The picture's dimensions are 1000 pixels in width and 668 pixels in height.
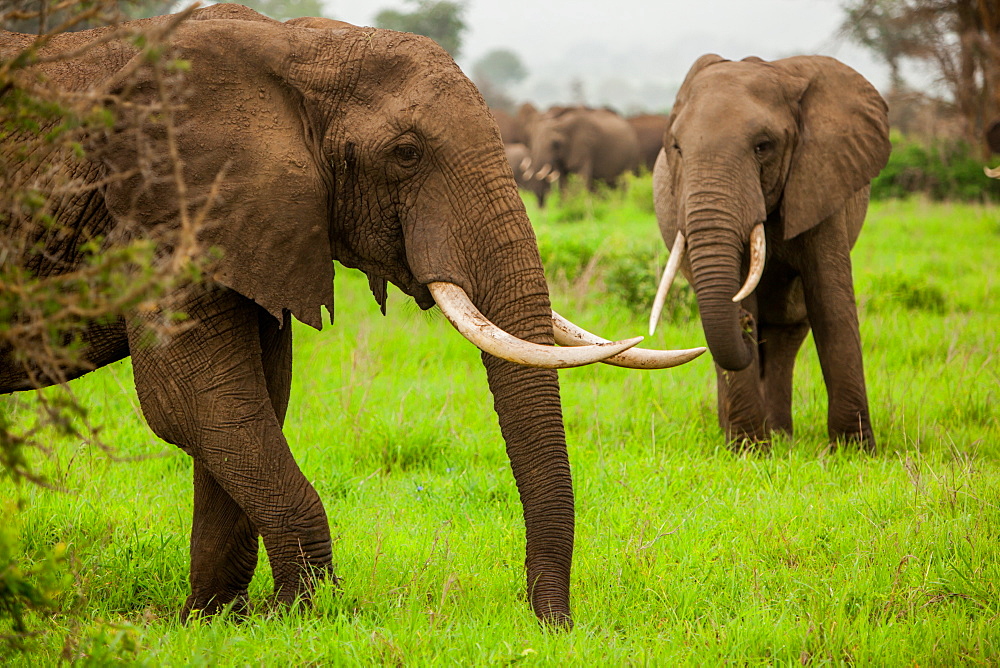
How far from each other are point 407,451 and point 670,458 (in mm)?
1409

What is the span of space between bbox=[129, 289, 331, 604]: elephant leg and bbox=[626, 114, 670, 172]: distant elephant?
926 inches

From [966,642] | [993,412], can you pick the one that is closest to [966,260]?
[993,412]

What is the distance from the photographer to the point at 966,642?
3400 millimetres

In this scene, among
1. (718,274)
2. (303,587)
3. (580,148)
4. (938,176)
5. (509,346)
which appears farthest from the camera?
(580,148)

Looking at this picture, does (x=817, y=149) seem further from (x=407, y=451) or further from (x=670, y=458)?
(x=407, y=451)

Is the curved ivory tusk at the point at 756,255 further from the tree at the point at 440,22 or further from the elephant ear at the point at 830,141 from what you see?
the tree at the point at 440,22

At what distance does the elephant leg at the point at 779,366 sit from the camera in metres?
6.30

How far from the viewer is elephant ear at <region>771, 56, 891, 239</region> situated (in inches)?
228

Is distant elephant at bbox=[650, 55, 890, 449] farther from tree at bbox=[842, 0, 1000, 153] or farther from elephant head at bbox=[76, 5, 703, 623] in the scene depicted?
tree at bbox=[842, 0, 1000, 153]

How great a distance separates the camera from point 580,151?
2420cm

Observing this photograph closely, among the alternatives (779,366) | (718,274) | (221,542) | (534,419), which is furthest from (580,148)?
(534,419)

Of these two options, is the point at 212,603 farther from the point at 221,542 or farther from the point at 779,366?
the point at 779,366

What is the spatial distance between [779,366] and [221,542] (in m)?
3.83

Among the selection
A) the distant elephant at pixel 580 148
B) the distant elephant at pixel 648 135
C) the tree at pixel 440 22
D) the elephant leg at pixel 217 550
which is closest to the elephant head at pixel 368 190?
the elephant leg at pixel 217 550
